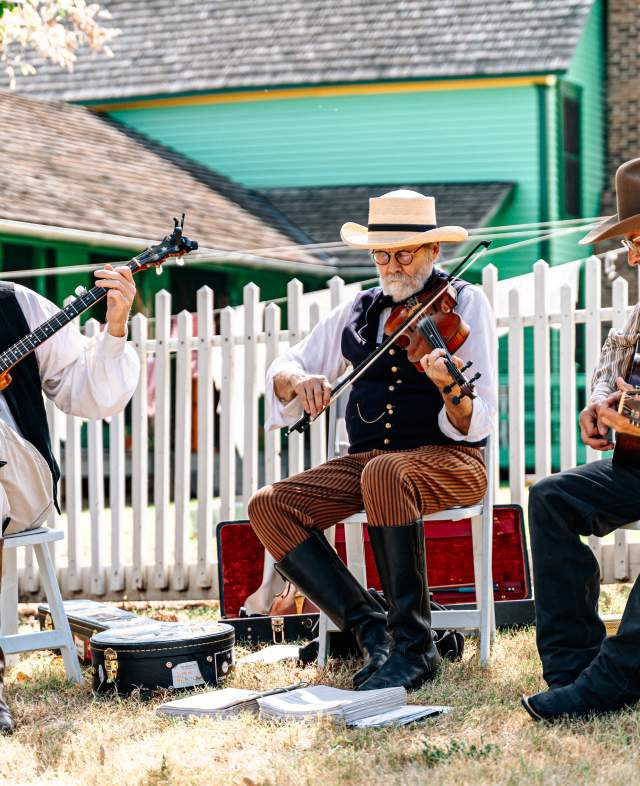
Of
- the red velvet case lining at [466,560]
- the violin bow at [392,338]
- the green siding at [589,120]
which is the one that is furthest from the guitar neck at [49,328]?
the green siding at [589,120]

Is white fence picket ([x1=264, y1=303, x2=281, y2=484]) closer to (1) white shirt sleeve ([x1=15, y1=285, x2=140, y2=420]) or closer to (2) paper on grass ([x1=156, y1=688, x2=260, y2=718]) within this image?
(1) white shirt sleeve ([x1=15, y1=285, x2=140, y2=420])

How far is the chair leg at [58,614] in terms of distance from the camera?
4.84m

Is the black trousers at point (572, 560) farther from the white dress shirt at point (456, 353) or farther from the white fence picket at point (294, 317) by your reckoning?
the white fence picket at point (294, 317)

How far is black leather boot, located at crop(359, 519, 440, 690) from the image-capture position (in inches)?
175

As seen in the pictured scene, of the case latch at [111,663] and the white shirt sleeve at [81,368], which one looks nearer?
the case latch at [111,663]

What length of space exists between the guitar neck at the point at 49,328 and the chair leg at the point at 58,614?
696 millimetres

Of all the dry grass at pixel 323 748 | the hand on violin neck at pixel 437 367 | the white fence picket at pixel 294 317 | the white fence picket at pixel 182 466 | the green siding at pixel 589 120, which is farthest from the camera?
the green siding at pixel 589 120

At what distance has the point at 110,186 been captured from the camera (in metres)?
13.5

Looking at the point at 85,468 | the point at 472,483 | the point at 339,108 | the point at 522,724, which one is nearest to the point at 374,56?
the point at 339,108

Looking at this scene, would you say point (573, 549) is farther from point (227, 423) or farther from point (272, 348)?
point (227, 423)

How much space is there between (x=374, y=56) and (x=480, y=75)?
1.41 meters

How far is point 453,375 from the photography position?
4457 mm

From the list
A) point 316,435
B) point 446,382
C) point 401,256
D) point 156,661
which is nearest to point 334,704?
point 156,661

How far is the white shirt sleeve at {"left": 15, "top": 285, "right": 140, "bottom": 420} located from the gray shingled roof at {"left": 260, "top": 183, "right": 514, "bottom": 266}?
8877mm
